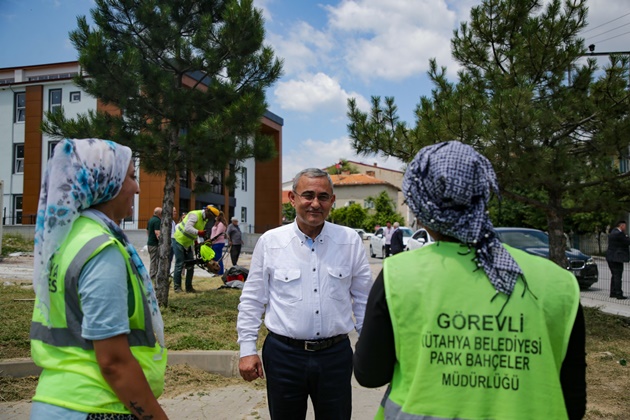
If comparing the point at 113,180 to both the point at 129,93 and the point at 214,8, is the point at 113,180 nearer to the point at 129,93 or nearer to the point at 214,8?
the point at 129,93

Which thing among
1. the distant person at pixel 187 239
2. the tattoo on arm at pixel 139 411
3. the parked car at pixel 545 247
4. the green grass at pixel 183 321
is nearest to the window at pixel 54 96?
the green grass at pixel 183 321

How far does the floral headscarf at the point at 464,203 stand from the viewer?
164cm

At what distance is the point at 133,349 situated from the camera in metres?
1.86

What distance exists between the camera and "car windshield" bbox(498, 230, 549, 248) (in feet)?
45.7

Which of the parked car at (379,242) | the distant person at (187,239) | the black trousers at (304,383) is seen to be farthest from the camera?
the parked car at (379,242)

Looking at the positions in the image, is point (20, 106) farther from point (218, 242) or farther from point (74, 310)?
point (74, 310)

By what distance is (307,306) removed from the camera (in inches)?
120

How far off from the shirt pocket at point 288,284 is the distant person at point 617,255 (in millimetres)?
12077

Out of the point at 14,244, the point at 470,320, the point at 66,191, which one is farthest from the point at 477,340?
the point at 14,244

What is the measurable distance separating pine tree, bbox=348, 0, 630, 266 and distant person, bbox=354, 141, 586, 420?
19.0 feet

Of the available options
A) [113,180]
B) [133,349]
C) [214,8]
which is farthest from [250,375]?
[214,8]

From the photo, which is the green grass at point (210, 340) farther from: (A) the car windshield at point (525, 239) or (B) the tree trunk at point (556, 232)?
(A) the car windshield at point (525, 239)

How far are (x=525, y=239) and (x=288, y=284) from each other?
41.2 ft

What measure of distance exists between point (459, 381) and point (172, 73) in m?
8.70
